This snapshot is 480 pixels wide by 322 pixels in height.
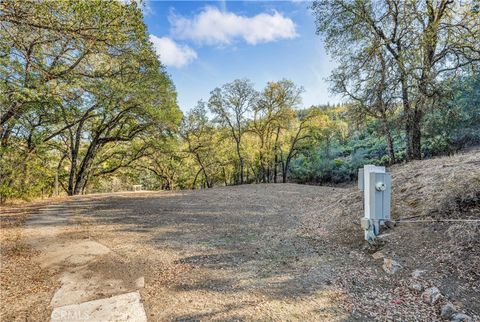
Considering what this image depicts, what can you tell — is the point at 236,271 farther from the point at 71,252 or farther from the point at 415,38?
the point at 415,38

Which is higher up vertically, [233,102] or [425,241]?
[233,102]

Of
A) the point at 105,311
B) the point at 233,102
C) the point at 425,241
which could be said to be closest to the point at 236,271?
the point at 105,311

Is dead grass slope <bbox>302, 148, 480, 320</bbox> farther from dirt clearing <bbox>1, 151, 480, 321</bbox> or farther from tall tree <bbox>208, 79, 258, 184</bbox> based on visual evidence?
tall tree <bbox>208, 79, 258, 184</bbox>

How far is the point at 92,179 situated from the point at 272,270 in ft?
63.1

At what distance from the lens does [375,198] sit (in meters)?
3.44

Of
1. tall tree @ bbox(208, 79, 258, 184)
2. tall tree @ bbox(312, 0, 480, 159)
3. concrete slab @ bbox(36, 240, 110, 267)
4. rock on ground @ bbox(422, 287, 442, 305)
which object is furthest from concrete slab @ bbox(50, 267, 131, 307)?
tall tree @ bbox(208, 79, 258, 184)

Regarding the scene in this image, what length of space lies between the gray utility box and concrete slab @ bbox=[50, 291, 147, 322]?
2986 millimetres

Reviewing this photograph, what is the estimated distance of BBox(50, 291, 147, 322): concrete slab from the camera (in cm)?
231

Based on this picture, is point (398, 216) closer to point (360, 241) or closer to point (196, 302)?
point (360, 241)

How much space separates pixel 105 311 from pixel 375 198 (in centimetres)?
337

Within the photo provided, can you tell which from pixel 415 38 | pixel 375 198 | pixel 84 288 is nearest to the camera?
pixel 84 288

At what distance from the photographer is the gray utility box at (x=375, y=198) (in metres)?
3.40

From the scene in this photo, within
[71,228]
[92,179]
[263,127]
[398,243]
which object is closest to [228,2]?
[71,228]

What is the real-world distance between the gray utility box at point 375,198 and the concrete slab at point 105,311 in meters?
2.99
